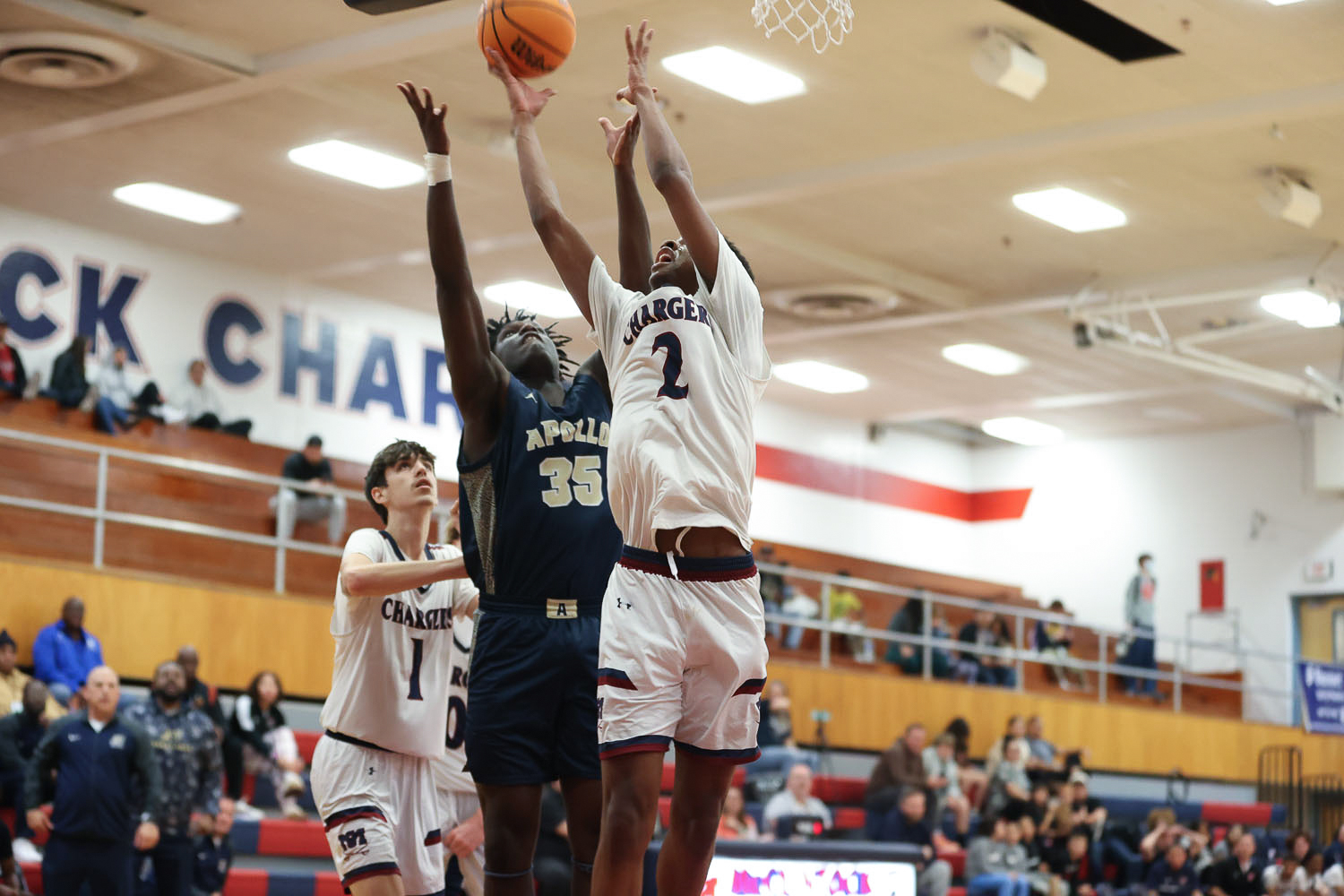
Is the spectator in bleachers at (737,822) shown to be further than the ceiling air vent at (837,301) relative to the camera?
No

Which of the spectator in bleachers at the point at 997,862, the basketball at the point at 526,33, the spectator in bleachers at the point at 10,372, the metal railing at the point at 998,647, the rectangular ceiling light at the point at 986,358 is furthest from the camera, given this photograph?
the rectangular ceiling light at the point at 986,358

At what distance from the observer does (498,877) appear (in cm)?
490

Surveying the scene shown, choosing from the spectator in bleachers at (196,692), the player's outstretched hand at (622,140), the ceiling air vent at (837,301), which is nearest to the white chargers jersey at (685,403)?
the player's outstretched hand at (622,140)

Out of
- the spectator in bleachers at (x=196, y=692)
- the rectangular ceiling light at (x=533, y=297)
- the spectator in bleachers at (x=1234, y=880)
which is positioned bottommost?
the spectator in bleachers at (x=1234, y=880)

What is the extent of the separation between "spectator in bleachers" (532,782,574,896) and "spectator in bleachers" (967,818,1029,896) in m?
6.83

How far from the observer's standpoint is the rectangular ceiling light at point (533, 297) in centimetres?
1905

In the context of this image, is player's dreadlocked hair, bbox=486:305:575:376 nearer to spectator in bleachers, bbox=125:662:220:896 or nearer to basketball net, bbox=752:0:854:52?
basketball net, bbox=752:0:854:52

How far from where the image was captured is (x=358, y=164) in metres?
15.4

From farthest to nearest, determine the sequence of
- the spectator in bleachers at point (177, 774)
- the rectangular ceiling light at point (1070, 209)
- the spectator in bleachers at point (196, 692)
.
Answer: the rectangular ceiling light at point (1070, 209), the spectator in bleachers at point (196, 692), the spectator in bleachers at point (177, 774)

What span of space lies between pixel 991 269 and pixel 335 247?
22.9 ft

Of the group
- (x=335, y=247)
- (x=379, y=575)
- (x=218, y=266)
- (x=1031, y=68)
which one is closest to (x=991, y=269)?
(x=1031, y=68)

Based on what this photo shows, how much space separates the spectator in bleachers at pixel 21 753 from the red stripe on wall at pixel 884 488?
42.8 feet

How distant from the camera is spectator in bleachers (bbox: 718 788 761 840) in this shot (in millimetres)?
13570

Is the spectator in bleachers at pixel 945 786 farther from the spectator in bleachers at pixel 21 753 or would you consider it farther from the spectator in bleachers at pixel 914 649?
the spectator in bleachers at pixel 21 753
